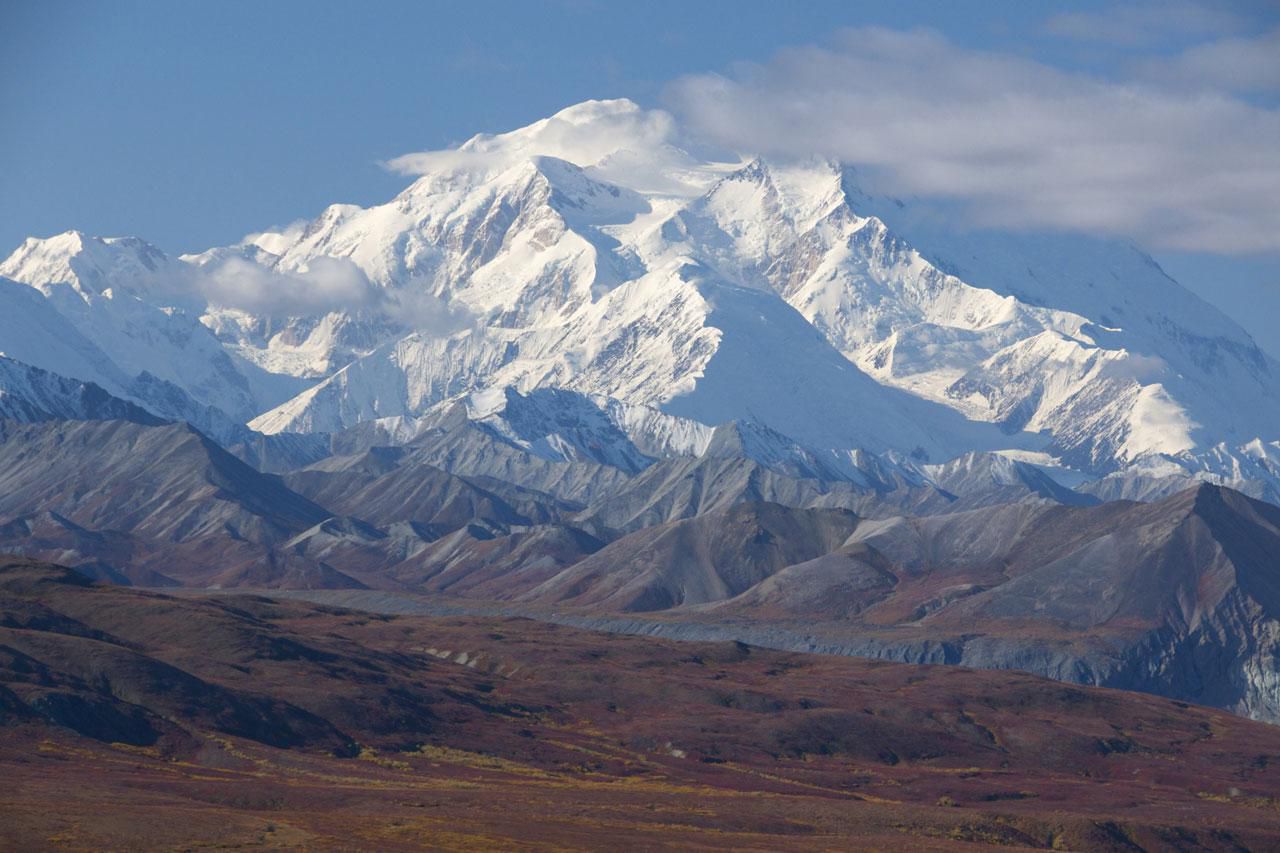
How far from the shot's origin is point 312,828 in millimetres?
146875

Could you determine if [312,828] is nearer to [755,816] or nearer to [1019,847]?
[755,816]

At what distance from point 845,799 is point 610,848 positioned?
53.2 m

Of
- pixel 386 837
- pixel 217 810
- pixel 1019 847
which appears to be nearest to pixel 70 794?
pixel 217 810

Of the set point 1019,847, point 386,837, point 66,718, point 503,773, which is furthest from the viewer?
point 503,773

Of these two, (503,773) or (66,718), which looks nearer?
(66,718)

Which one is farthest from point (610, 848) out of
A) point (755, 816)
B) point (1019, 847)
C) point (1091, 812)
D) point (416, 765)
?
point (1091, 812)

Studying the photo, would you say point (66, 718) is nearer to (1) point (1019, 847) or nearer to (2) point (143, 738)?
(2) point (143, 738)

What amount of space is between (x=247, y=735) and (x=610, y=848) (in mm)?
59431

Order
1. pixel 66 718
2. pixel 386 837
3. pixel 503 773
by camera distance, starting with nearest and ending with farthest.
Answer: pixel 386 837 → pixel 66 718 → pixel 503 773

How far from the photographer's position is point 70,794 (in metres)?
150

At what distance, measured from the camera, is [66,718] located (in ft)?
600

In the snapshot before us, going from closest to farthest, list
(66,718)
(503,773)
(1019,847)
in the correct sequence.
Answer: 1. (1019,847)
2. (66,718)
3. (503,773)

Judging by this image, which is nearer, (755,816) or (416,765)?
(755,816)

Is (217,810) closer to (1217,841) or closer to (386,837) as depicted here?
(386,837)
